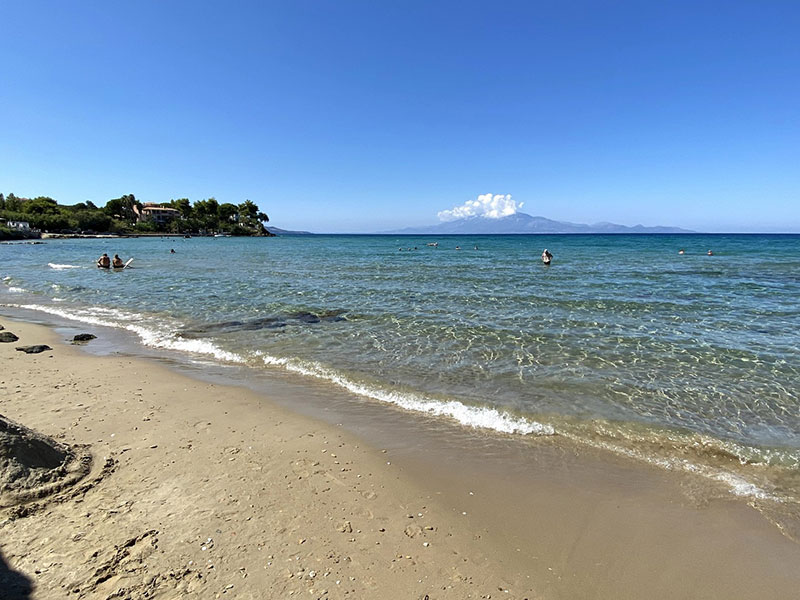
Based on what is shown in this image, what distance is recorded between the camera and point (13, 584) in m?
2.99

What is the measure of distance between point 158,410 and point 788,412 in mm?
10659

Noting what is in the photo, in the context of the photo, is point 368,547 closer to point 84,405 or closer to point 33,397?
point 84,405

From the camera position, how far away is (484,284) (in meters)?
23.0

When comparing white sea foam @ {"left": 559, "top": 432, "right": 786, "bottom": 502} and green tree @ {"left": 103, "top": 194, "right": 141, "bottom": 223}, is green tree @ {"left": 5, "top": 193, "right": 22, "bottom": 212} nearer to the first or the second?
green tree @ {"left": 103, "top": 194, "right": 141, "bottom": 223}

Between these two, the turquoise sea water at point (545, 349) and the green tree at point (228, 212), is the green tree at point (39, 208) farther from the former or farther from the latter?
the turquoise sea water at point (545, 349)

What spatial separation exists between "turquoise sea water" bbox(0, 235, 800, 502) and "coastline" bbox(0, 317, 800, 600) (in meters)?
1.03

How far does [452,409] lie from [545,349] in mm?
4373

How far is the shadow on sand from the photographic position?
289 cm

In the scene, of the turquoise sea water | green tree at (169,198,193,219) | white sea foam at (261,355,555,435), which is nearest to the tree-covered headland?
green tree at (169,198,193,219)

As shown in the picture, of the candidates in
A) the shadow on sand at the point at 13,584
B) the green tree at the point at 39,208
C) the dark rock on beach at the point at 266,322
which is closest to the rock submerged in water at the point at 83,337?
the dark rock on beach at the point at 266,322

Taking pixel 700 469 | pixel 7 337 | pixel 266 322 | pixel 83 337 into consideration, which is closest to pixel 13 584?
pixel 700 469

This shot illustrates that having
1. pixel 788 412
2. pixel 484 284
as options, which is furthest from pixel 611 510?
pixel 484 284

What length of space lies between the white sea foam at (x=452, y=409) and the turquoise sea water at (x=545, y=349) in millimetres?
36

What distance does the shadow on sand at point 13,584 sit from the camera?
2.89m
